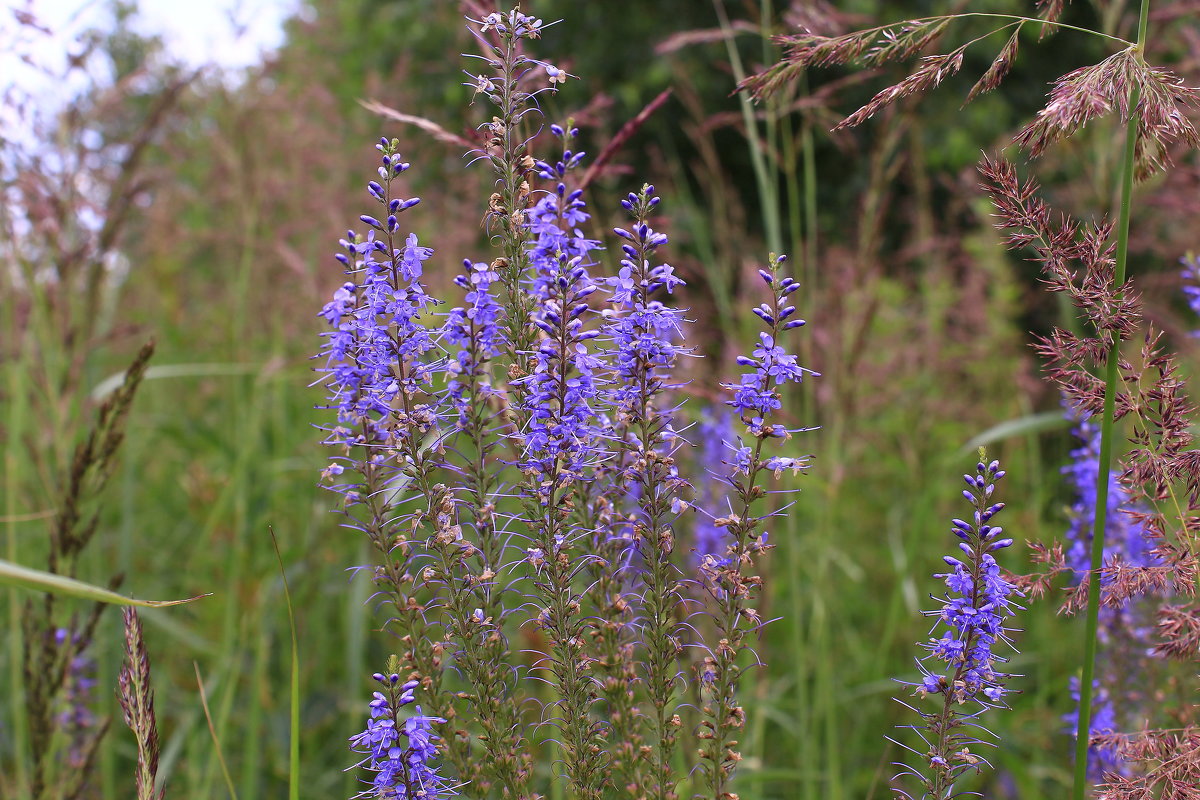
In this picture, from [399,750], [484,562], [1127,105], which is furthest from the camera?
[484,562]

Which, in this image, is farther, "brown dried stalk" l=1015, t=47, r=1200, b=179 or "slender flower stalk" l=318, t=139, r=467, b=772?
"slender flower stalk" l=318, t=139, r=467, b=772

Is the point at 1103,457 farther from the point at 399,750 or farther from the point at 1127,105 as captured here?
the point at 399,750

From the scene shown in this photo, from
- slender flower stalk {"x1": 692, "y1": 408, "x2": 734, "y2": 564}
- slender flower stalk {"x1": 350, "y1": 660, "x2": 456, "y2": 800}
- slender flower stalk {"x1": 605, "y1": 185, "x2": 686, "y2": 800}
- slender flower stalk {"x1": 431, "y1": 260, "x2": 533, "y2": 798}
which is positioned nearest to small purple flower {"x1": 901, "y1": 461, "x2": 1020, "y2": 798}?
slender flower stalk {"x1": 605, "y1": 185, "x2": 686, "y2": 800}

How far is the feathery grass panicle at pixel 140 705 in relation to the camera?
5.41ft

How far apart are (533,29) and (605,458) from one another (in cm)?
78

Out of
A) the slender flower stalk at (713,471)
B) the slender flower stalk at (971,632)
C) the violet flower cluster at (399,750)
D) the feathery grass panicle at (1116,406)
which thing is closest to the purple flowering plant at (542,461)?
the violet flower cluster at (399,750)

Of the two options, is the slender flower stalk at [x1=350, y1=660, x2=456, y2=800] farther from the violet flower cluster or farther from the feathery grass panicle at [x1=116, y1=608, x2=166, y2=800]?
the feathery grass panicle at [x1=116, y1=608, x2=166, y2=800]

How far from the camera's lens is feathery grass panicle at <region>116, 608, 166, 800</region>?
165 cm

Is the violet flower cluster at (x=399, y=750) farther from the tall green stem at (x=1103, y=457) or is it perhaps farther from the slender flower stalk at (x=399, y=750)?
the tall green stem at (x=1103, y=457)

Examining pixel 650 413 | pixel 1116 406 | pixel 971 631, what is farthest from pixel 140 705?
pixel 1116 406

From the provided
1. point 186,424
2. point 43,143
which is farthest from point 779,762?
point 43,143

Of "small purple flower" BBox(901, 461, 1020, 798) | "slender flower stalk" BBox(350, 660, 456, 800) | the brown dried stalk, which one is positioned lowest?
"slender flower stalk" BBox(350, 660, 456, 800)

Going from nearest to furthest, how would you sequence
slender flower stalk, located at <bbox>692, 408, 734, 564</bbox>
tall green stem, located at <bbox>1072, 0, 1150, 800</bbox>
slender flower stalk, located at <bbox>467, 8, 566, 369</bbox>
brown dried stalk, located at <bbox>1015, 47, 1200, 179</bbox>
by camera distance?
brown dried stalk, located at <bbox>1015, 47, 1200, 179</bbox> → tall green stem, located at <bbox>1072, 0, 1150, 800</bbox> → slender flower stalk, located at <bbox>467, 8, 566, 369</bbox> → slender flower stalk, located at <bbox>692, 408, 734, 564</bbox>

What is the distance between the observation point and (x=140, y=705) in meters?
1.69
